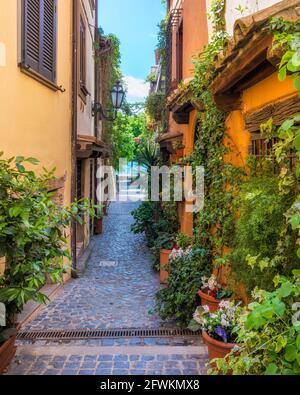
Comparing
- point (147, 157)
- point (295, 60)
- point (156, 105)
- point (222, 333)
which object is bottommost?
point (222, 333)

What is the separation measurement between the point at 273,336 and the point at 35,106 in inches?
196

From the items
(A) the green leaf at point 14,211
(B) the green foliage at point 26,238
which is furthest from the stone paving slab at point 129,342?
(A) the green leaf at point 14,211

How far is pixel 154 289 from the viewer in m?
7.86

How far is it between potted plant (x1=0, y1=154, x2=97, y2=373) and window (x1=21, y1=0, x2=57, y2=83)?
2.18 m

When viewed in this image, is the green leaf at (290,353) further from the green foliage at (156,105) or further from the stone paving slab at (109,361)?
the green foliage at (156,105)

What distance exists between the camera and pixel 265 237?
3.40 m

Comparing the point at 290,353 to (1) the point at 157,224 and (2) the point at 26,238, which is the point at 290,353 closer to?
(2) the point at 26,238

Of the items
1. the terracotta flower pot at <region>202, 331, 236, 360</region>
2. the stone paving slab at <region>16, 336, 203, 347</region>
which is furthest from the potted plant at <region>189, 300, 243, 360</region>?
the stone paving slab at <region>16, 336, 203, 347</region>

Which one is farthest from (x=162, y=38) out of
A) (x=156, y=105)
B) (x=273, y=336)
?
(x=273, y=336)

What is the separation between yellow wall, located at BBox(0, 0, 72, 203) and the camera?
4922 millimetres

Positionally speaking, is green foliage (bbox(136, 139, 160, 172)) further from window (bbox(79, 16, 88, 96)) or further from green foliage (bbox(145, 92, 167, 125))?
window (bbox(79, 16, 88, 96))
